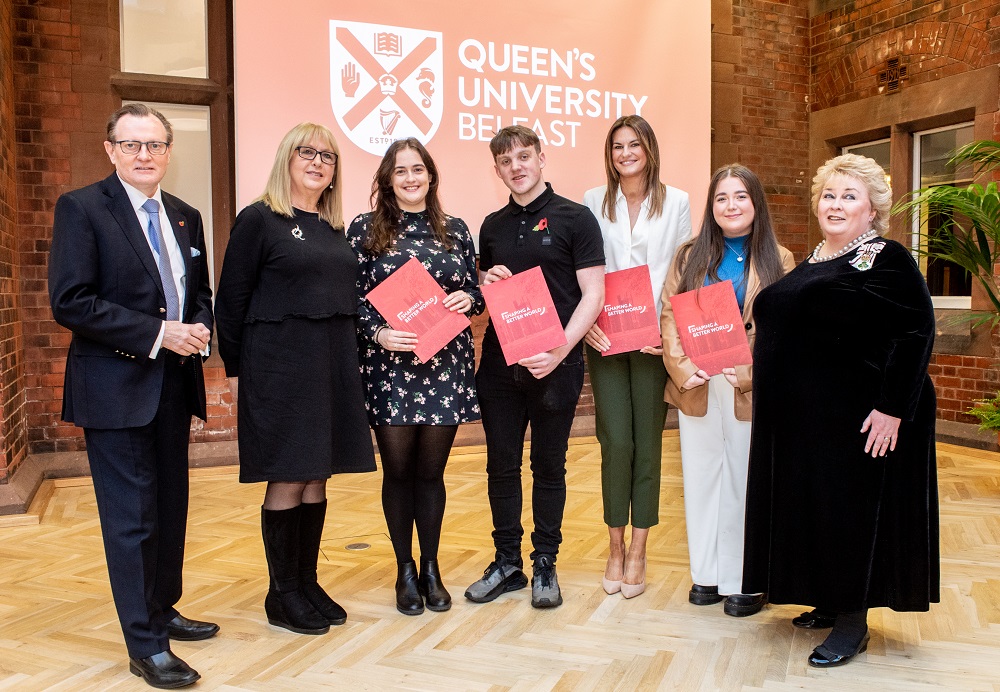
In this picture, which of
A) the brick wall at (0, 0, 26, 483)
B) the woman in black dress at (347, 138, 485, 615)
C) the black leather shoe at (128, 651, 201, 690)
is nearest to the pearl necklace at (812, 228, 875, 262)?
the woman in black dress at (347, 138, 485, 615)

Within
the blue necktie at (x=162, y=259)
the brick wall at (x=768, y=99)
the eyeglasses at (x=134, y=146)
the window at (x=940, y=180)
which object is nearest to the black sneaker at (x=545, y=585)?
the blue necktie at (x=162, y=259)

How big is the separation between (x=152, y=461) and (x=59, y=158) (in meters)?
Result: 3.61

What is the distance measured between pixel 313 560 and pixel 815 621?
5.59 ft

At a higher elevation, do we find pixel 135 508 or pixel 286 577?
pixel 135 508

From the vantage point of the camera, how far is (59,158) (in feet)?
16.9

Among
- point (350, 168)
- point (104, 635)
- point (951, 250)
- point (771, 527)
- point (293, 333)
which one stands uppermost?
point (350, 168)

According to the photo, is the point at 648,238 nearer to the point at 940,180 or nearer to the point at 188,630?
the point at 188,630

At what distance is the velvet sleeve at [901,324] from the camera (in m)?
2.27

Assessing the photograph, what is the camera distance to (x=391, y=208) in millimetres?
2811

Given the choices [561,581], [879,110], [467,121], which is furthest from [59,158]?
[879,110]

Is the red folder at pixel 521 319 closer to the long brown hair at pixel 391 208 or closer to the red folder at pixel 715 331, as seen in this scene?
the long brown hair at pixel 391 208

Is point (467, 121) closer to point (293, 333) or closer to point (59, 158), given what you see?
point (59, 158)

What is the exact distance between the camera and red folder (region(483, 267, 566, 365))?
9.07 feet

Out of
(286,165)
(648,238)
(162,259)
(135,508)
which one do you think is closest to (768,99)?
(648,238)
